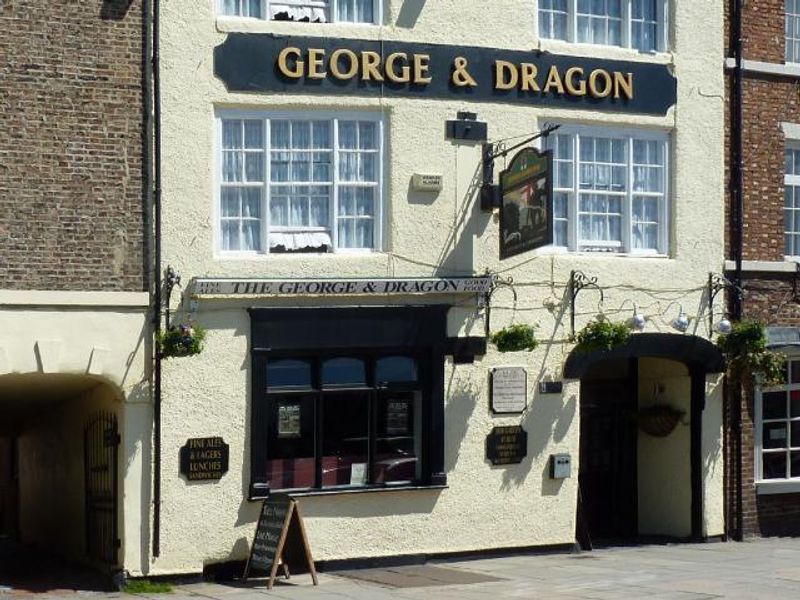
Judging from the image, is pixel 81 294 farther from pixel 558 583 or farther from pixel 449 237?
pixel 558 583

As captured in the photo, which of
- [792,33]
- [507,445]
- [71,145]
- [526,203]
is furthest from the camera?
[792,33]

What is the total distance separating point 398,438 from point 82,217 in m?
4.59

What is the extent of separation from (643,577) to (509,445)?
265cm

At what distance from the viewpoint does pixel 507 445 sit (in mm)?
18094

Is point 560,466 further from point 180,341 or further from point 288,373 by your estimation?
point 180,341

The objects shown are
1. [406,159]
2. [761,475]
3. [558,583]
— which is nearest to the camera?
[558,583]

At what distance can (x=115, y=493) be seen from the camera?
1678cm

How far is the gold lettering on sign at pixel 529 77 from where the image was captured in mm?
18312

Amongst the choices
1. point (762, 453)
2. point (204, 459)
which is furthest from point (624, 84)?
point (204, 459)

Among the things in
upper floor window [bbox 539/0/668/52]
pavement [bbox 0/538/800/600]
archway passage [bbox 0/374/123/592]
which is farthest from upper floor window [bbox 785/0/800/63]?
archway passage [bbox 0/374/123/592]

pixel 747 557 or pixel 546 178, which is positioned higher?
pixel 546 178

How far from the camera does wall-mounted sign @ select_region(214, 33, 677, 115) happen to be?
17.1 meters

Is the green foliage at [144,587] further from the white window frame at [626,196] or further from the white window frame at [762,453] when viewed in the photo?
the white window frame at [762,453]

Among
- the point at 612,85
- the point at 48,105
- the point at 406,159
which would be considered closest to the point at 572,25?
the point at 612,85
